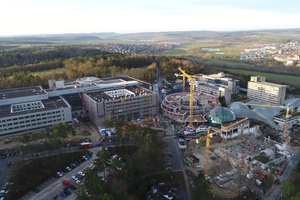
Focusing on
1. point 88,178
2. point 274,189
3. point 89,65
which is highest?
point 89,65

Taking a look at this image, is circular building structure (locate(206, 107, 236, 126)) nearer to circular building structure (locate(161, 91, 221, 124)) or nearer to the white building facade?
circular building structure (locate(161, 91, 221, 124))

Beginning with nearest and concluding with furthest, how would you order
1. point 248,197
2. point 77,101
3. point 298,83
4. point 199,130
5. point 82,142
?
point 248,197
point 82,142
point 199,130
point 77,101
point 298,83

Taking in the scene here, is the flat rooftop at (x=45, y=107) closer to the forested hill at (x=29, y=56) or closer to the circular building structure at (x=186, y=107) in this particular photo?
the circular building structure at (x=186, y=107)

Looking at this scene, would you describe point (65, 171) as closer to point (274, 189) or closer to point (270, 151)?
point (274, 189)

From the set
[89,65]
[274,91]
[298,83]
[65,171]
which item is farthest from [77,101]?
[298,83]

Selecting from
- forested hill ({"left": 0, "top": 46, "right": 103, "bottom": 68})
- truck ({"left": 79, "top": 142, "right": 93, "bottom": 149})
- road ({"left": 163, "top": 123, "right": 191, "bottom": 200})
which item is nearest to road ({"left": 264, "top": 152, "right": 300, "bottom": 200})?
road ({"left": 163, "top": 123, "right": 191, "bottom": 200})

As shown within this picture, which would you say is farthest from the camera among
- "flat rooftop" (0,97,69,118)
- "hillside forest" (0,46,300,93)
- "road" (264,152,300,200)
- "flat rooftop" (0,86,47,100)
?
"hillside forest" (0,46,300,93)
